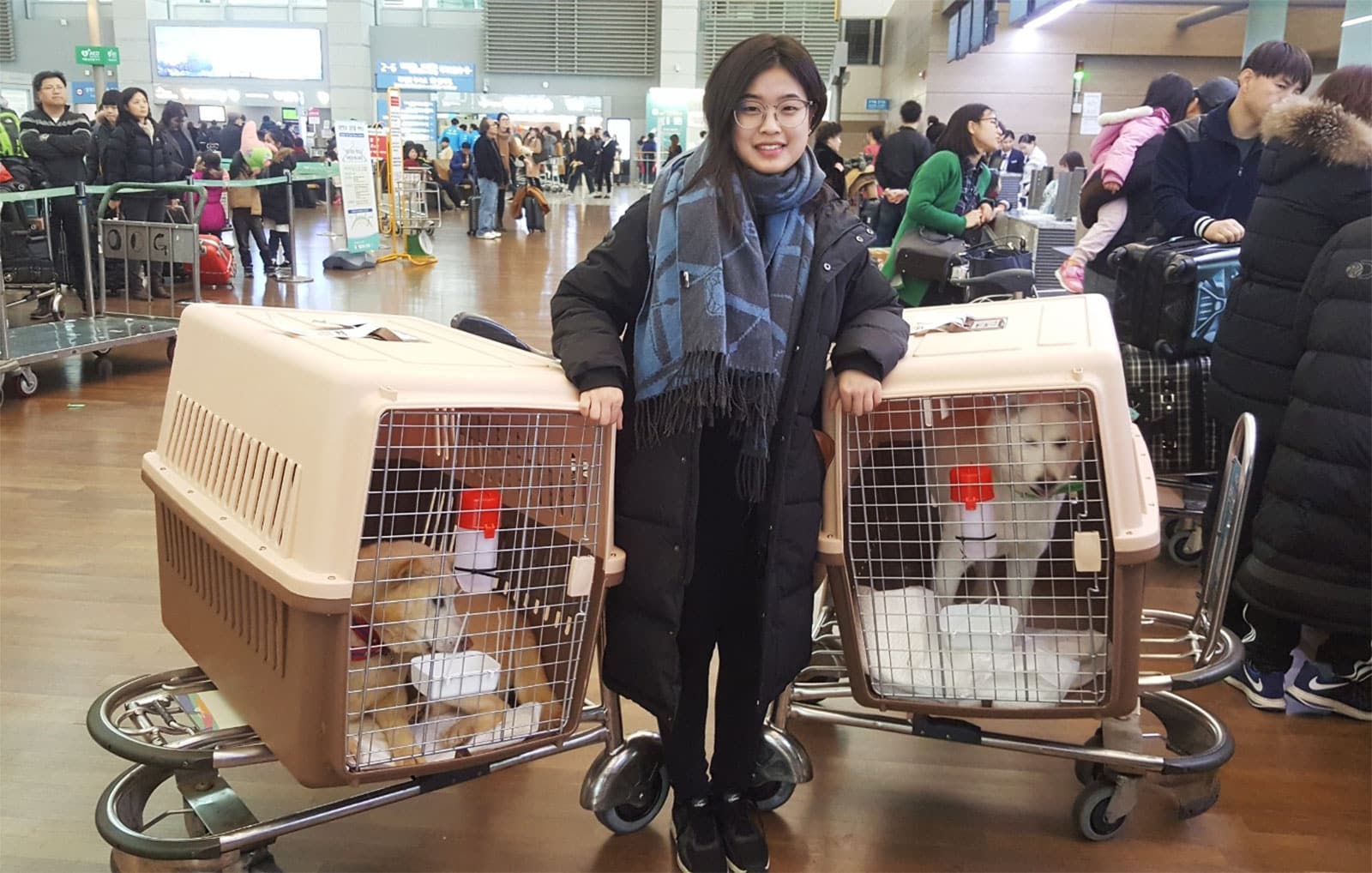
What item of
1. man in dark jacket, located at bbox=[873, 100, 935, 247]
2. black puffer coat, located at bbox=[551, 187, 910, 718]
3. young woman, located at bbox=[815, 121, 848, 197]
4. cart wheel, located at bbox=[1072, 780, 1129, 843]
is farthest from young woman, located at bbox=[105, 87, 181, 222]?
cart wheel, located at bbox=[1072, 780, 1129, 843]

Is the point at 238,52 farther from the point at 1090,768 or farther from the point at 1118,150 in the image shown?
Result: the point at 1090,768

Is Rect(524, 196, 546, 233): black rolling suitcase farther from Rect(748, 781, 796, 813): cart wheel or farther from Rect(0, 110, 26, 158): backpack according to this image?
Rect(748, 781, 796, 813): cart wheel

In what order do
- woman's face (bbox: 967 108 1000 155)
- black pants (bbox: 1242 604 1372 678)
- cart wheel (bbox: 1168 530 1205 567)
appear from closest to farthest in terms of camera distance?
black pants (bbox: 1242 604 1372 678)
cart wheel (bbox: 1168 530 1205 567)
woman's face (bbox: 967 108 1000 155)

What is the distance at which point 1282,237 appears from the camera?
283 centimetres

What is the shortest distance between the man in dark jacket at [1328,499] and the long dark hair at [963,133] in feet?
8.72

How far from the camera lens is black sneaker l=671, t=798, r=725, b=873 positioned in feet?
6.80

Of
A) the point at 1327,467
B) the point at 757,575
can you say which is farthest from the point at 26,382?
the point at 1327,467

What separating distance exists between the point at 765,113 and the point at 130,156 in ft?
26.2

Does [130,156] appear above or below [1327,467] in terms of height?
above

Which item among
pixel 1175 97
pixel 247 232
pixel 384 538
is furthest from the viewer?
pixel 247 232

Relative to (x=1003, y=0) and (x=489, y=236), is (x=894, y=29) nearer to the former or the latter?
(x=1003, y=0)

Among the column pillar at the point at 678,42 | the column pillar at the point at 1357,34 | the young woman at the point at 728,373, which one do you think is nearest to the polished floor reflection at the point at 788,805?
the young woman at the point at 728,373

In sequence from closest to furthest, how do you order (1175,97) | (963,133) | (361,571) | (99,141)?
(361,571)
(1175,97)
(963,133)
(99,141)

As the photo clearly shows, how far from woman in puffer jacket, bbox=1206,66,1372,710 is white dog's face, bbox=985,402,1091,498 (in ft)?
3.49
